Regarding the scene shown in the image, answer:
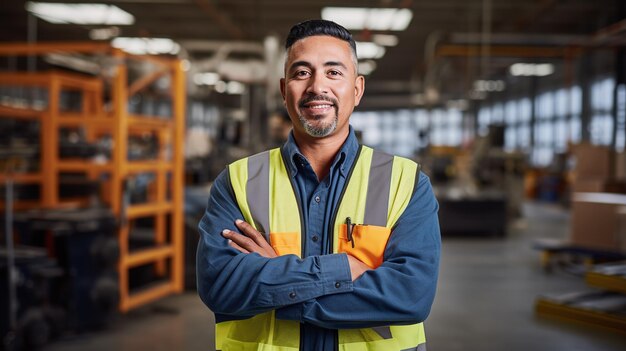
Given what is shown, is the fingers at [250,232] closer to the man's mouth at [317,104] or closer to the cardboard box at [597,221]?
the man's mouth at [317,104]

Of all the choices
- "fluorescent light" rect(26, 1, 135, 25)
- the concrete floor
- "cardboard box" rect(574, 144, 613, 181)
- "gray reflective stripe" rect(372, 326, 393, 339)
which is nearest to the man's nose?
"gray reflective stripe" rect(372, 326, 393, 339)

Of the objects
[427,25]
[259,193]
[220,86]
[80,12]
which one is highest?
[427,25]

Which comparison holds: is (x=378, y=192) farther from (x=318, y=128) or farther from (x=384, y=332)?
(x=384, y=332)

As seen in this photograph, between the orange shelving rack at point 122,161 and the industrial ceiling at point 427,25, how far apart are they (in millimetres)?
5114

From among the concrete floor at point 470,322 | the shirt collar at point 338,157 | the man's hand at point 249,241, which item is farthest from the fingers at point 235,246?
the concrete floor at point 470,322

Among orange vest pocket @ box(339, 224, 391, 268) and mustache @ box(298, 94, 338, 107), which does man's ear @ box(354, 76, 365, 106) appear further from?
orange vest pocket @ box(339, 224, 391, 268)

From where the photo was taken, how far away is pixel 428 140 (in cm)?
1141

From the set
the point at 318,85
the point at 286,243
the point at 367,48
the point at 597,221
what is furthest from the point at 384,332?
the point at 367,48

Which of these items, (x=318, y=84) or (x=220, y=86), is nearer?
(x=318, y=84)

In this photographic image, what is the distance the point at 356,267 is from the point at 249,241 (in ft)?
0.95

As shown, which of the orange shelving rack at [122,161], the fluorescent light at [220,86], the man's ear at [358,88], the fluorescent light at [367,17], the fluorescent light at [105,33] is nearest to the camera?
the man's ear at [358,88]

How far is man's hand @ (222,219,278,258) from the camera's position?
1554 millimetres

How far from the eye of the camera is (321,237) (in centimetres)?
159

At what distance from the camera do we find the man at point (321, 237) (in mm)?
1470
